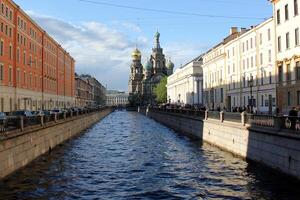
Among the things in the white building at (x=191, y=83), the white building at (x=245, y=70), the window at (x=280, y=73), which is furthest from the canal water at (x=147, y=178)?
the white building at (x=191, y=83)

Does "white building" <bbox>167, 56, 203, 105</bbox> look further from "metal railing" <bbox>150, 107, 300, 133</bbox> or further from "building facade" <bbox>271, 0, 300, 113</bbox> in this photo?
"metal railing" <bbox>150, 107, 300, 133</bbox>

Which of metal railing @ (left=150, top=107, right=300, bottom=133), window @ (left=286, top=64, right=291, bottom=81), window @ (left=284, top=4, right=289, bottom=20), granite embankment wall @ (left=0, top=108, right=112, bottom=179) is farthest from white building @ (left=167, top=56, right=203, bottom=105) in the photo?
granite embankment wall @ (left=0, top=108, right=112, bottom=179)

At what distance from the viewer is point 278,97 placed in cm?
5603

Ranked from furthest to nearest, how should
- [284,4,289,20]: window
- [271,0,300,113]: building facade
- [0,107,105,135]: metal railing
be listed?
[284,4,289,20]: window → [271,0,300,113]: building facade → [0,107,105,135]: metal railing

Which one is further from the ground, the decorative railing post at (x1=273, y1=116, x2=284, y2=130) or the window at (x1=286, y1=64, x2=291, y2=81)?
the window at (x1=286, y1=64, x2=291, y2=81)

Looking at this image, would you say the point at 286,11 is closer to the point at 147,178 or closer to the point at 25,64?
the point at 147,178

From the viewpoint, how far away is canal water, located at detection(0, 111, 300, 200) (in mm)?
21562

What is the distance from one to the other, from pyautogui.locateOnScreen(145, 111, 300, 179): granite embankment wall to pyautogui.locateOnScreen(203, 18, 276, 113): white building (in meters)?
7.98

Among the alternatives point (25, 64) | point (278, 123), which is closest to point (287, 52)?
point (278, 123)

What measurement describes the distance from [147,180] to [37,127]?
1195 cm

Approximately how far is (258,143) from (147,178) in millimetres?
7491

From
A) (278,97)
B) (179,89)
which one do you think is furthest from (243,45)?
(179,89)

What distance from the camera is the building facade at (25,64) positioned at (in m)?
66.6

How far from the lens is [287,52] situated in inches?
2036
